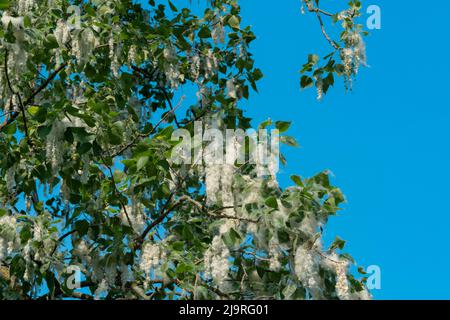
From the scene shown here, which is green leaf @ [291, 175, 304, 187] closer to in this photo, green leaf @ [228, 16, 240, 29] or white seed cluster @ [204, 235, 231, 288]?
white seed cluster @ [204, 235, 231, 288]

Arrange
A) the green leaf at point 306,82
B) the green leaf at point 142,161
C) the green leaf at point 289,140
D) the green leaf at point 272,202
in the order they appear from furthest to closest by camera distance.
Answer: the green leaf at point 306,82
the green leaf at point 142,161
the green leaf at point 289,140
the green leaf at point 272,202

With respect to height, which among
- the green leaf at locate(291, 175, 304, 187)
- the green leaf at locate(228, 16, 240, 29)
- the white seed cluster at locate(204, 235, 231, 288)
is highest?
the green leaf at locate(228, 16, 240, 29)

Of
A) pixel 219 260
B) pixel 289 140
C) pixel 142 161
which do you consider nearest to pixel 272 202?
pixel 289 140

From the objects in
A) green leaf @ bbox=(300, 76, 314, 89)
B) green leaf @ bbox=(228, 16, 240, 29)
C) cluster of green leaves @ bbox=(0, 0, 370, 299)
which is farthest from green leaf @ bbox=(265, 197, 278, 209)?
green leaf @ bbox=(228, 16, 240, 29)

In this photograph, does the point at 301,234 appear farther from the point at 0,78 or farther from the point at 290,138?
the point at 0,78

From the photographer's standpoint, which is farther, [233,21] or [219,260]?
[233,21]

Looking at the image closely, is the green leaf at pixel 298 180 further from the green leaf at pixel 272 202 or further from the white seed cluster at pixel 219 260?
the white seed cluster at pixel 219 260

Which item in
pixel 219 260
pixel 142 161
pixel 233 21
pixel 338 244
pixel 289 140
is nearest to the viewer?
pixel 338 244

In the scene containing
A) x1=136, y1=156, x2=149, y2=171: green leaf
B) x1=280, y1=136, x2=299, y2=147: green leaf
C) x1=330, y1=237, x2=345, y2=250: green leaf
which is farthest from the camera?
x1=136, y1=156, x2=149, y2=171: green leaf

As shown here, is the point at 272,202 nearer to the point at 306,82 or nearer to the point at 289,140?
the point at 289,140

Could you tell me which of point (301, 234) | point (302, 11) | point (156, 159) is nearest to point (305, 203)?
point (301, 234)

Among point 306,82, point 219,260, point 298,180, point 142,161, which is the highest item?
point 306,82

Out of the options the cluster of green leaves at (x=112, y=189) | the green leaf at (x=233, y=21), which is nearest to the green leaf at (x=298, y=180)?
the cluster of green leaves at (x=112, y=189)

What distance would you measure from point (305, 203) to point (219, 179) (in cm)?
76
